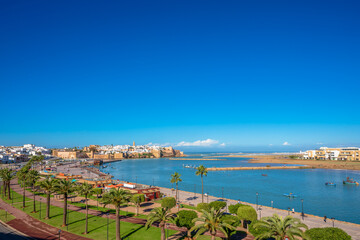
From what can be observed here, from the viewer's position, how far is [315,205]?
60.4 meters

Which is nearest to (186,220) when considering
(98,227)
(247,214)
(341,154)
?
(247,214)

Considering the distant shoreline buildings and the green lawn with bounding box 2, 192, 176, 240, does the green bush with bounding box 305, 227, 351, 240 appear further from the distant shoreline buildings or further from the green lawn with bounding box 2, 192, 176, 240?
the distant shoreline buildings

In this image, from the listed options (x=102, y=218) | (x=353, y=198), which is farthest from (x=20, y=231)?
(x=353, y=198)

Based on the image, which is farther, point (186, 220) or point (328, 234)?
point (186, 220)

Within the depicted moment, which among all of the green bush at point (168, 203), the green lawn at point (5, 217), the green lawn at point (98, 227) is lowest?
the green lawn at point (98, 227)

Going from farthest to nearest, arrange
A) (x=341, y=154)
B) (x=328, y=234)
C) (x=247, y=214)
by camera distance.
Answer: (x=341, y=154) → (x=247, y=214) → (x=328, y=234)

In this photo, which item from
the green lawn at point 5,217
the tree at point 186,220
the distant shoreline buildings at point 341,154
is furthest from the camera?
the distant shoreline buildings at point 341,154

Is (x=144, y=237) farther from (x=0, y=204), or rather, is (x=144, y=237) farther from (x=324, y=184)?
(x=324, y=184)

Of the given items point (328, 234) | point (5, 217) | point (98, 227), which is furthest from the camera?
point (5, 217)

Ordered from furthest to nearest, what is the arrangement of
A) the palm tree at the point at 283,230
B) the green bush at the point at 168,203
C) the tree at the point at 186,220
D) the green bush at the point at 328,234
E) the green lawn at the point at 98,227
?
the green bush at the point at 168,203, the green lawn at the point at 98,227, the tree at the point at 186,220, the green bush at the point at 328,234, the palm tree at the point at 283,230

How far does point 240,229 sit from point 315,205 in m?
36.5

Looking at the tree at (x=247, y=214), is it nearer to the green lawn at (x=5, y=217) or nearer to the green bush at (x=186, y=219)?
the green bush at (x=186, y=219)

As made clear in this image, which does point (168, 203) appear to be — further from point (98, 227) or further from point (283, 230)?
point (283, 230)

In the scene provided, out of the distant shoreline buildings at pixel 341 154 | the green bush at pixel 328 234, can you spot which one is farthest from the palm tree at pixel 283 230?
the distant shoreline buildings at pixel 341 154
